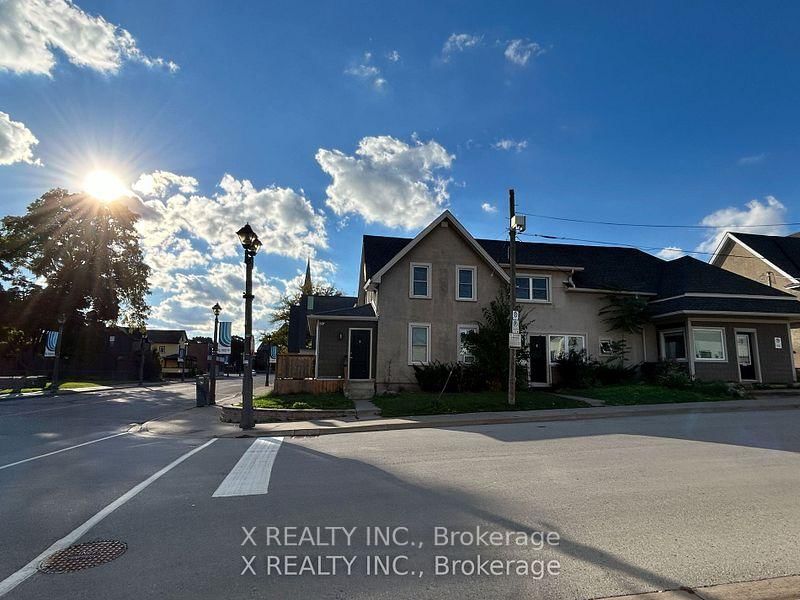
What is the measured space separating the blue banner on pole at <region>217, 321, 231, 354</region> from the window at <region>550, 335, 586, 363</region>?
626 inches

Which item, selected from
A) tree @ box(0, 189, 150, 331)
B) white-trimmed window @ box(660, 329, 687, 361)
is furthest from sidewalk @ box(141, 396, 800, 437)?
tree @ box(0, 189, 150, 331)

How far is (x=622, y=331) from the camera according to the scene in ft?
73.7

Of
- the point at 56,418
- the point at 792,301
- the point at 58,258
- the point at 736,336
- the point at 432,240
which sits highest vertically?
the point at 58,258

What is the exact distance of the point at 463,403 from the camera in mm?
16188

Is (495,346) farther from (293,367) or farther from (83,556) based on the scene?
(83,556)

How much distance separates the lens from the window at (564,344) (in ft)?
72.7

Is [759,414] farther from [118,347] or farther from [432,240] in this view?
[118,347]

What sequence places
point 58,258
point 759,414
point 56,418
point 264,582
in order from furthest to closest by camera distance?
point 58,258, point 56,418, point 759,414, point 264,582

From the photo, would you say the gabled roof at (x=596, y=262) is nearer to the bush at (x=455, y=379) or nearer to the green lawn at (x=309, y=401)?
the bush at (x=455, y=379)

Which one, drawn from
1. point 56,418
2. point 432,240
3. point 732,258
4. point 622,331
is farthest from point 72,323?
point 732,258

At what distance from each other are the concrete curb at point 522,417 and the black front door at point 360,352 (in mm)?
6523

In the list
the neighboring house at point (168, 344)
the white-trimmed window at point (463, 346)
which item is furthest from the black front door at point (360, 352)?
the neighboring house at point (168, 344)

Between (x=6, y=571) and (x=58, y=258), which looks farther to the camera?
(x=58, y=258)

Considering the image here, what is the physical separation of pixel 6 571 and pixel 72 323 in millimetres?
49445
